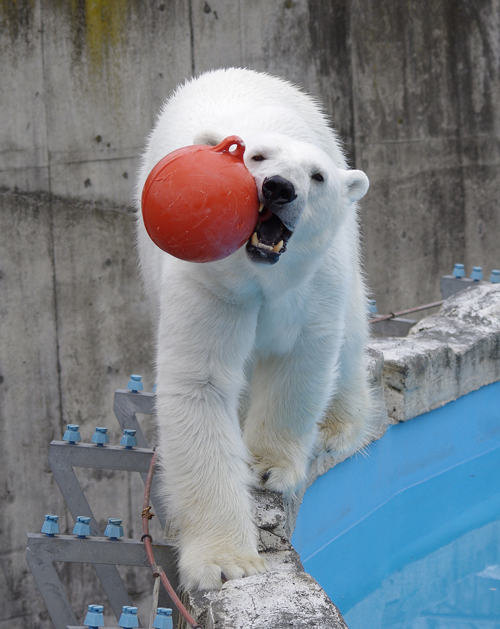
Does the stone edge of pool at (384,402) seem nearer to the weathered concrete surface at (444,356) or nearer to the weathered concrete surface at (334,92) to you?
the weathered concrete surface at (444,356)

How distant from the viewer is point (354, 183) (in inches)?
82.0

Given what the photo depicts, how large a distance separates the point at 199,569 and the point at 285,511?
48cm

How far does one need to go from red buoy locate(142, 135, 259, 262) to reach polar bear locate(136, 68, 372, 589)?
8 cm

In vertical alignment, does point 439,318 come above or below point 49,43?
below

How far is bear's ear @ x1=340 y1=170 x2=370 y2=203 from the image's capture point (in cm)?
205

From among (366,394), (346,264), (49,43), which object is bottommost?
(366,394)

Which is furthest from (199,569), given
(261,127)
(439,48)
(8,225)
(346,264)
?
(439,48)

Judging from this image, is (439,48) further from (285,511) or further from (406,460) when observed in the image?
(285,511)

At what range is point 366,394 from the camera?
286cm

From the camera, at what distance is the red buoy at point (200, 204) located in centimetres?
155

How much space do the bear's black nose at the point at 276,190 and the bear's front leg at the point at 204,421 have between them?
0.38 metres

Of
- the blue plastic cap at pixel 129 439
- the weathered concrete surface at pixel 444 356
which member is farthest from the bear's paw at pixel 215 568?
the weathered concrete surface at pixel 444 356

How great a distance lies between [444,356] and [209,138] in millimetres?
1998

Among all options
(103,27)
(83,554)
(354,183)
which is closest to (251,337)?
(354,183)
